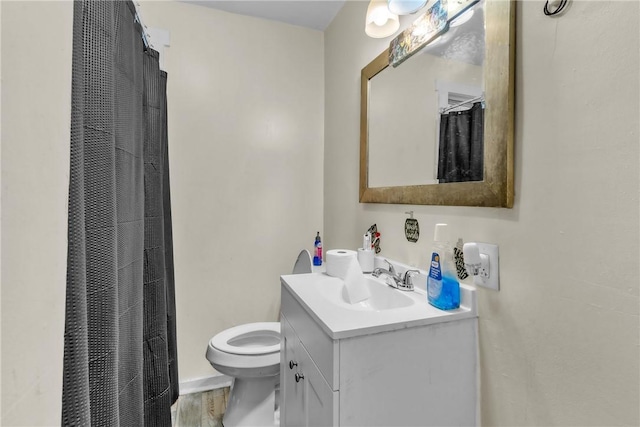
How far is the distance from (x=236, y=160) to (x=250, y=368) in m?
1.19

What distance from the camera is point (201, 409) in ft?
5.72

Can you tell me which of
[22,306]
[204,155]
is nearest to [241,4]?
[204,155]

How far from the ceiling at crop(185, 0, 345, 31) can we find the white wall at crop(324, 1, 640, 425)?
1.38 metres

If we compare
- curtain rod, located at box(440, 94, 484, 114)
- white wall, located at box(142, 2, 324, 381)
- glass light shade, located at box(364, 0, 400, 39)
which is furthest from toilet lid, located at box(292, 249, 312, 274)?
glass light shade, located at box(364, 0, 400, 39)

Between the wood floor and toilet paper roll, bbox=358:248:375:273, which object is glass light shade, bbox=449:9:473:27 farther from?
the wood floor

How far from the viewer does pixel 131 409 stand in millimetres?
830

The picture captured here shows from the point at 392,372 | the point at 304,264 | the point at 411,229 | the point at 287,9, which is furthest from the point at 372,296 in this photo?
the point at 287,9

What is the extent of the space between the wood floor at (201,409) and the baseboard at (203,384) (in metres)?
0.02

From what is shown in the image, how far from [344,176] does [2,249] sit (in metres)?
1.69

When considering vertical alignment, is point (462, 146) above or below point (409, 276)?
above

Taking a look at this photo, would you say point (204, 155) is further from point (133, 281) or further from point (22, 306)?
point (22, 306)

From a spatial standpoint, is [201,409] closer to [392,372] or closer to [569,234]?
[392,372]

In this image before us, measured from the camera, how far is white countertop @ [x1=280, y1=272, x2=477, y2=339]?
2.67ft

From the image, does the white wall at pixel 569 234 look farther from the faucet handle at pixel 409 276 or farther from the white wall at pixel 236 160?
the white wall at pixel 236 160
